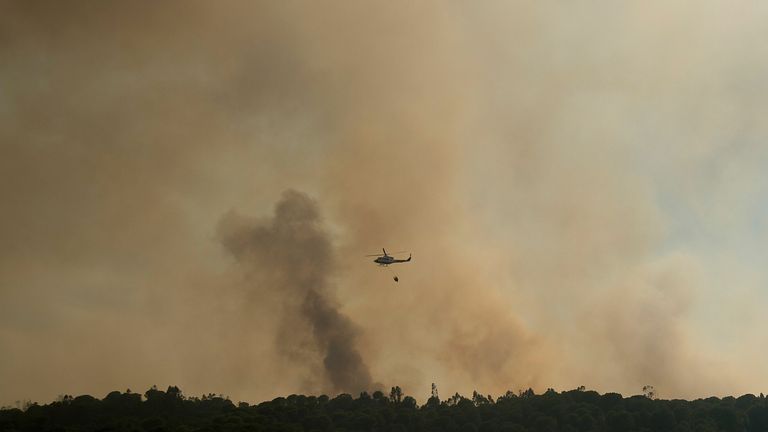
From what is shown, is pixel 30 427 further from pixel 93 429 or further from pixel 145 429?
pixel 145 429

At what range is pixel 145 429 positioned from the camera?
18900cm

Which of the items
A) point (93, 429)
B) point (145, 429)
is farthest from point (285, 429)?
point (93, 429)

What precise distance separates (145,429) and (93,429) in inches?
525

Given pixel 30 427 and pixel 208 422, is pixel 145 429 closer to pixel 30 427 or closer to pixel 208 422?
pixel 208 422

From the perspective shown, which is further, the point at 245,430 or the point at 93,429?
the point at 93,429

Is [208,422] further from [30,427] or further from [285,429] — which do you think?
[30,427]

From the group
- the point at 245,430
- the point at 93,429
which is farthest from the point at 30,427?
the point at 245,430

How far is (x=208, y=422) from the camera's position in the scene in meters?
192

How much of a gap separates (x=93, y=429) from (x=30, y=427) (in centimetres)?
1503

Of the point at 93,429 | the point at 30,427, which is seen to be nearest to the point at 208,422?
the point at 93,429

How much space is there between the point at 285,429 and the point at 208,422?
613 inches

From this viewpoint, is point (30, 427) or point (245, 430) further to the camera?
point (30, 427)

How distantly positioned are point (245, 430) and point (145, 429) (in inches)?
928

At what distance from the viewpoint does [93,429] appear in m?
195
